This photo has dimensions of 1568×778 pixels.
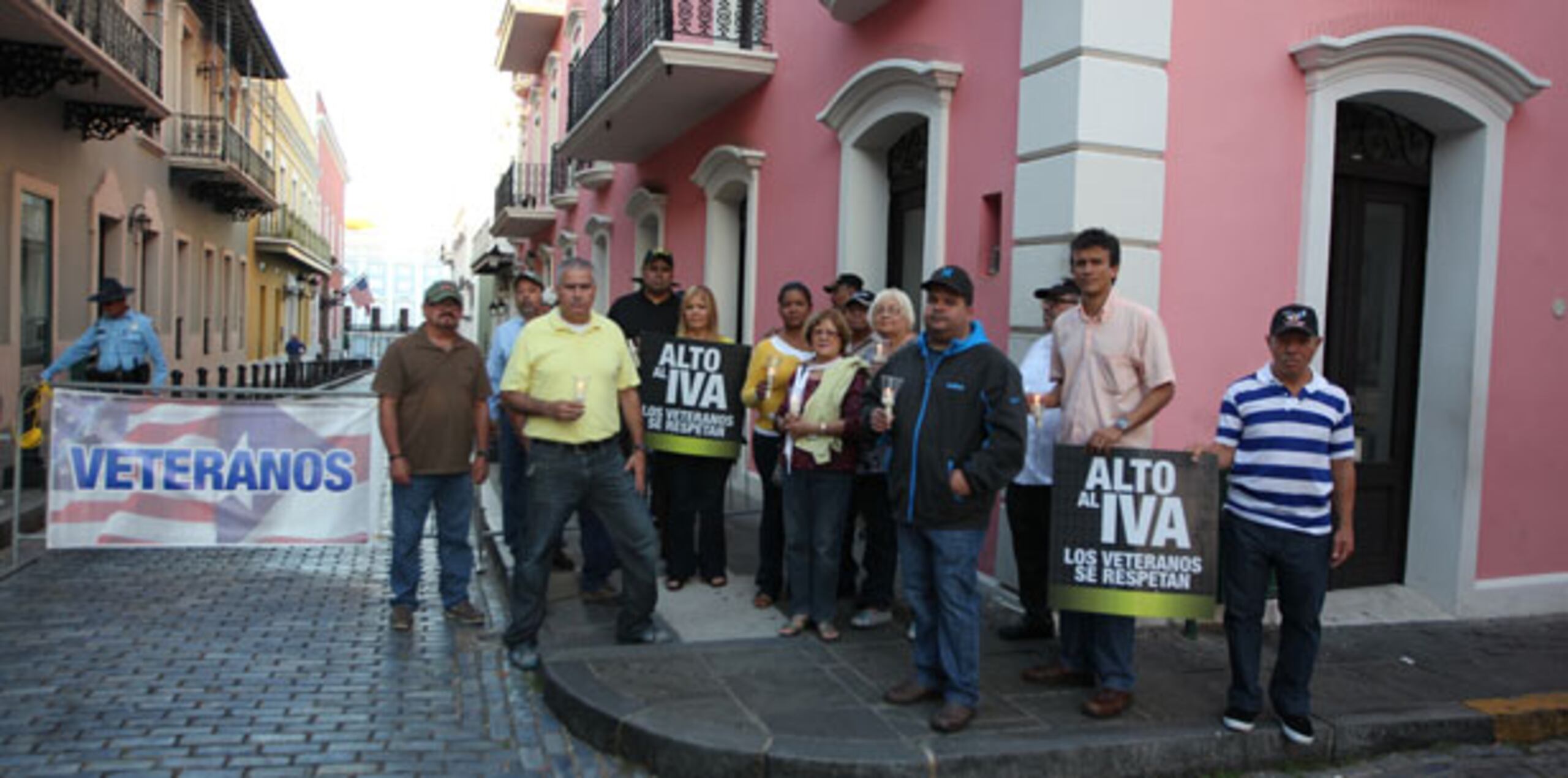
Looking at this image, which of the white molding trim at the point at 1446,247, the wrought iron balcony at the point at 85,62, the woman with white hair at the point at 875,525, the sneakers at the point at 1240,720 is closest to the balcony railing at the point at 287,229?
the wrought iron balcony at the point at 85,62

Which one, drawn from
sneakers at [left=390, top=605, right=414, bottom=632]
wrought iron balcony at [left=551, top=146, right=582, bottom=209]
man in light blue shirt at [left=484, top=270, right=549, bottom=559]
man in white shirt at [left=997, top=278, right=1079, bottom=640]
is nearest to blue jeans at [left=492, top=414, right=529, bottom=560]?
man in light blue shirt at [left=484, top=270, right=549, bottom=559]

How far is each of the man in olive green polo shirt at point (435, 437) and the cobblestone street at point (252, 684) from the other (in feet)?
1.09

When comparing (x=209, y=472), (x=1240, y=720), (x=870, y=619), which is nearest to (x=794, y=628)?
(x=870, y=619)

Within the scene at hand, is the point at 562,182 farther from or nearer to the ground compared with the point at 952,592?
farther from the ground

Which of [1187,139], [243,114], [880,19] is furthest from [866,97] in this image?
[243,114]

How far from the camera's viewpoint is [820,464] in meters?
5.57

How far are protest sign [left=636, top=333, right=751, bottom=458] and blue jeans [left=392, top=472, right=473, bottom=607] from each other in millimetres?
1148

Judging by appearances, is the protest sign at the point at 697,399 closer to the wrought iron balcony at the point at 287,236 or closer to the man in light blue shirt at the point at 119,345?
the man in light blue shirt at the point at 119,345

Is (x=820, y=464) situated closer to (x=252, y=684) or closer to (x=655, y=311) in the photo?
(x=655, y=311)

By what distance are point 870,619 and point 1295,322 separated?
107 inches

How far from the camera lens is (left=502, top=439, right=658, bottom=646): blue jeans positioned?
5.38 m

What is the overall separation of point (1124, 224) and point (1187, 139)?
26.8 inches

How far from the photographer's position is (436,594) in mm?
7207

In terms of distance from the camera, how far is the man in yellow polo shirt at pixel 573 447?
538cm
